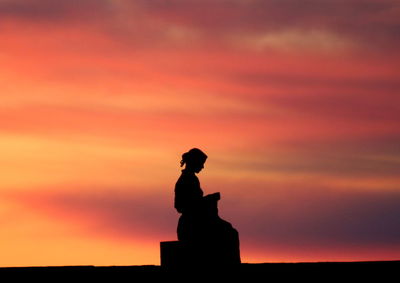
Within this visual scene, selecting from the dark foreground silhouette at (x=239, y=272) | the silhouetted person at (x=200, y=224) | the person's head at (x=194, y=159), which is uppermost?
the person's head at (x=194, y=159)

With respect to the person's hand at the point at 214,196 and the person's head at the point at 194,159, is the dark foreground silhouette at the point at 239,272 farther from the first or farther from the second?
the person's head at the point at 194,159

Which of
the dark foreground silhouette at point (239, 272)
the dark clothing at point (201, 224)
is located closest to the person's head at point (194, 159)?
the dark clothing at point (201, 224)

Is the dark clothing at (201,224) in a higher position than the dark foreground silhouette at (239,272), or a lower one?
higher

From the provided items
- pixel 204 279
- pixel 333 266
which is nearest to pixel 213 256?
pixel 204 279

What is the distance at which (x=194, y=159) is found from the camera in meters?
29.2

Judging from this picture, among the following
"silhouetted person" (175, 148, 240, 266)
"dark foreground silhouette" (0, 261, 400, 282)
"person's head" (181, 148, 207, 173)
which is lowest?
"dark foreground silhouette" (0, 261, 400, 282)

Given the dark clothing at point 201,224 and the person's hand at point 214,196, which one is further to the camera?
the dark clothing at point 201,224

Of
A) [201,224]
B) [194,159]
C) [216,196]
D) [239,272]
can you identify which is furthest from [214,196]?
[239,272]

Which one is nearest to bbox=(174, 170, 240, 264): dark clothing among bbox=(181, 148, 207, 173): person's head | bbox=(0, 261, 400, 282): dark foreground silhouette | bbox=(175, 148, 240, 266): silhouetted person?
bbox=(175, 148, 240, 266): silhouetted person

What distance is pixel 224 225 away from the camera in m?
29.5

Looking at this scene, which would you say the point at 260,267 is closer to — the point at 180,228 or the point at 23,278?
the point at 180,228

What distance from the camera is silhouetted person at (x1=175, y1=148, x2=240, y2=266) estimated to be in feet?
96.0

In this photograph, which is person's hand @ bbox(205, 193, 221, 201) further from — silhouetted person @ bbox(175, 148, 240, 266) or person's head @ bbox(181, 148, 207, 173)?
person's head @ bbox(181, 148, 207, 173)

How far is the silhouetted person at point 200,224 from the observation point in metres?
29.3
